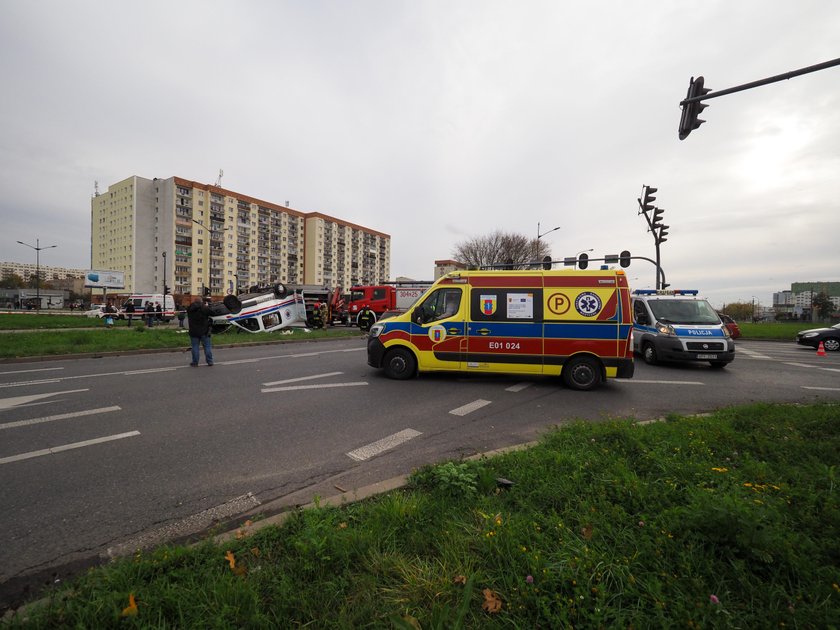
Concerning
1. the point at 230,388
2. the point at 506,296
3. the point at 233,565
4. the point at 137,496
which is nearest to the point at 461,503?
the point at 233,565

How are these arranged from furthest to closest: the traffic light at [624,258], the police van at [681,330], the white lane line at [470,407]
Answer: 1. the traffic light at [624,258]
2. the police van at [681,330]
3. the white lane line at [470,407]

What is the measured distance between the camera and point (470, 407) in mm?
6137

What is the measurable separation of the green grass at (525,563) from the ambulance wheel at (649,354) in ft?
27.8

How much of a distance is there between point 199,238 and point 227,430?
281 feet

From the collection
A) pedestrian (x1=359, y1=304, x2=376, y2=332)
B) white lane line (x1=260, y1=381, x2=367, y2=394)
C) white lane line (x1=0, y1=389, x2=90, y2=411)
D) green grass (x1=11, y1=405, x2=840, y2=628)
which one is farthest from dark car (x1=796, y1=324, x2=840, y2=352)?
white lane line (x1=0, y1=389, x2=90, y2=411)

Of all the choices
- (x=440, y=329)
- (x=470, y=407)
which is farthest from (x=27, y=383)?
(x=470, y=407)

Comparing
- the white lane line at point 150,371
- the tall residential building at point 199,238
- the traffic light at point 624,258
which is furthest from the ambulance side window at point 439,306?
the tall residential building at point 199,238

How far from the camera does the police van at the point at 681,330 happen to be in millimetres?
9945

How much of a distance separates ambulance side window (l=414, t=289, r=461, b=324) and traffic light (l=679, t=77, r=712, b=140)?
22.6 ft

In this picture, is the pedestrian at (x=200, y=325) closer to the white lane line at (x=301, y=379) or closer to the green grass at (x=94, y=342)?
the white lane line at (x=301, y=379)

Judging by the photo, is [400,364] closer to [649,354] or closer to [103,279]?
[649,354]

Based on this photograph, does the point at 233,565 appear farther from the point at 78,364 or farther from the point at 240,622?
the point at 78,364

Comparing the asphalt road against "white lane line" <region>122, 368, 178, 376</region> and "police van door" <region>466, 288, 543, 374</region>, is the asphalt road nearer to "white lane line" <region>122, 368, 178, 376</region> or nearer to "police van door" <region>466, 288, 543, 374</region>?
"white lane line" <region>122, 368, 178, 376</region>

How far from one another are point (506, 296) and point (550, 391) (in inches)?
80.6
